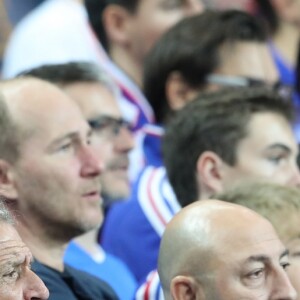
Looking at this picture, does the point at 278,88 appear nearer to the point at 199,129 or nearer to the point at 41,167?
the point at 199,129

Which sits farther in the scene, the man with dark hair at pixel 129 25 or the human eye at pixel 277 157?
the man with dark hair at pixel 129 25

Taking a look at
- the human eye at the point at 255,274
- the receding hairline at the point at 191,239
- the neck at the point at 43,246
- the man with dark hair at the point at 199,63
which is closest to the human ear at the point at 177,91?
the man with dark hair at the point at 199,63

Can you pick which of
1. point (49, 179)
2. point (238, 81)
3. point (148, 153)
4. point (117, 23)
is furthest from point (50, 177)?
point (117, 23)

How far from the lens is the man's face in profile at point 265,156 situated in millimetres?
4430

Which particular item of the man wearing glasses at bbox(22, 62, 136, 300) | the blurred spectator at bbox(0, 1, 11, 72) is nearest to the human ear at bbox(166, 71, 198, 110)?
the man wearing glasses at bbox(22, 62, 136, 300)

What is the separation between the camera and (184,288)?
10.5 feet

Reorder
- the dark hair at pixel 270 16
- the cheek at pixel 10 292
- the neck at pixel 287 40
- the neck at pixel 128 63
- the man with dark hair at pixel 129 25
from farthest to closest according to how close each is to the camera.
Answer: the dark hair at pixel 270 16 → the neck at pixel 287 40 → the man with dark hair at pixel 129 25 → the neck at pixel 128 63 → the cheek at pixel 10 292

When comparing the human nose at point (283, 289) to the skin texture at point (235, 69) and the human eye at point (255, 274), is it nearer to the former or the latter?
the human eye at point (255, 274)

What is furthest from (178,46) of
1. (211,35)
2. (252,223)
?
(252,223)

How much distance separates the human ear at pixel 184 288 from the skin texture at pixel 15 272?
1.44 feet

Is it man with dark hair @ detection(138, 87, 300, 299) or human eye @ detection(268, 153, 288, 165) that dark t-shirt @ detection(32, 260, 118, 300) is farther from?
human eye @ detection(268, 153, 288, 165)

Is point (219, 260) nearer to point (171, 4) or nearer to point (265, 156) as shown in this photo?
point (265, 156)

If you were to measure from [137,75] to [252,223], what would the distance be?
2.61m

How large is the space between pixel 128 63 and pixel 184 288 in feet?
9.25
